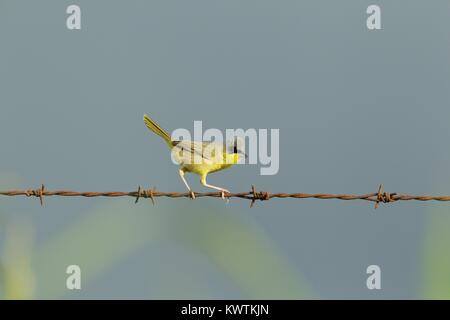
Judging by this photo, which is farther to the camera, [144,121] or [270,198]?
[144,121]

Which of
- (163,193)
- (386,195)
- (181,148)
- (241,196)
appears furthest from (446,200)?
(181,148)

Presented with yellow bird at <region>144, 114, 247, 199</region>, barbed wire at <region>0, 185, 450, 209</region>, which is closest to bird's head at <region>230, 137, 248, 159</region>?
yellow bird at <region>144, 114, 247, 199</region>

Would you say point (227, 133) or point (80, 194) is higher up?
point (227, 133)

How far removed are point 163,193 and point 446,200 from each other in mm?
2418

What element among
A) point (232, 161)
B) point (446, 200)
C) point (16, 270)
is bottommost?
point (16, 270)

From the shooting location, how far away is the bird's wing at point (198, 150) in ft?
24.8

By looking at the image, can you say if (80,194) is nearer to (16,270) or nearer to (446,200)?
(16,270)

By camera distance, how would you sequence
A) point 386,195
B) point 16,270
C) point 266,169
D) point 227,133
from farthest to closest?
point 227,133 < point 266,169 < point 386,195 < point 16,270

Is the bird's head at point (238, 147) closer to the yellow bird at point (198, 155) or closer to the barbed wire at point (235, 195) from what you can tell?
the yellow bird at point (198, 155)

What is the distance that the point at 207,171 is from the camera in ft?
25.6

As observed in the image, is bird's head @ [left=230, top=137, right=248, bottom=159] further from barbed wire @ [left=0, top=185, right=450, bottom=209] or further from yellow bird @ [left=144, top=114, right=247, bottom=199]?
barbed wire @ [left=0, top=185, right=450, bottom=209]

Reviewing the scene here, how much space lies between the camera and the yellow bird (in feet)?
24.9

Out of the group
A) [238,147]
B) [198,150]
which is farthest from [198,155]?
[238,147]

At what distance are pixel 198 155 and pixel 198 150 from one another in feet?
0.22
